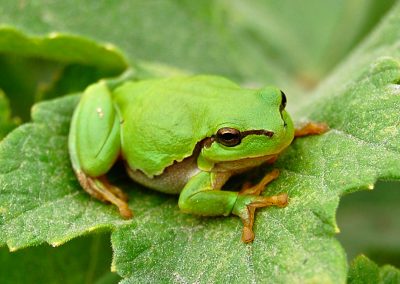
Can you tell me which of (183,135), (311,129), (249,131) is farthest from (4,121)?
(311,129)

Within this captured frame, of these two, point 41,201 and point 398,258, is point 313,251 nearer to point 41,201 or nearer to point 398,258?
point 41,201

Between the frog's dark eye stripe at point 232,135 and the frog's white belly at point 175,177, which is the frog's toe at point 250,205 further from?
the frog's white belly at point 175,177

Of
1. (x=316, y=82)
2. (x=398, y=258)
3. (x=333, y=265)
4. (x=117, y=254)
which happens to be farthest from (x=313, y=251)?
(x=316, y=82)

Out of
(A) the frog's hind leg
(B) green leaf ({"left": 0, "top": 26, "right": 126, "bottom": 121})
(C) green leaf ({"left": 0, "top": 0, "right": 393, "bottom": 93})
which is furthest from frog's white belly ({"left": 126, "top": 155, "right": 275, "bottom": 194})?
(C) green leaf ({"left": 0, "top": 0, "right": 393, "bottom": 93})

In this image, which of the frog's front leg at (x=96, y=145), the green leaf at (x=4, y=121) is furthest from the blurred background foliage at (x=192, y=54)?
the frog's front leg at (x=96, y=145)

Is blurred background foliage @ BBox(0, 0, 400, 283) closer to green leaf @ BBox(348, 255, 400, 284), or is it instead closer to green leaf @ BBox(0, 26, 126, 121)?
green leaf @ BBox(0, 26, 126, 121)

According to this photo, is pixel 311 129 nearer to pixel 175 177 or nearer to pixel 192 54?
pixel 175 177
